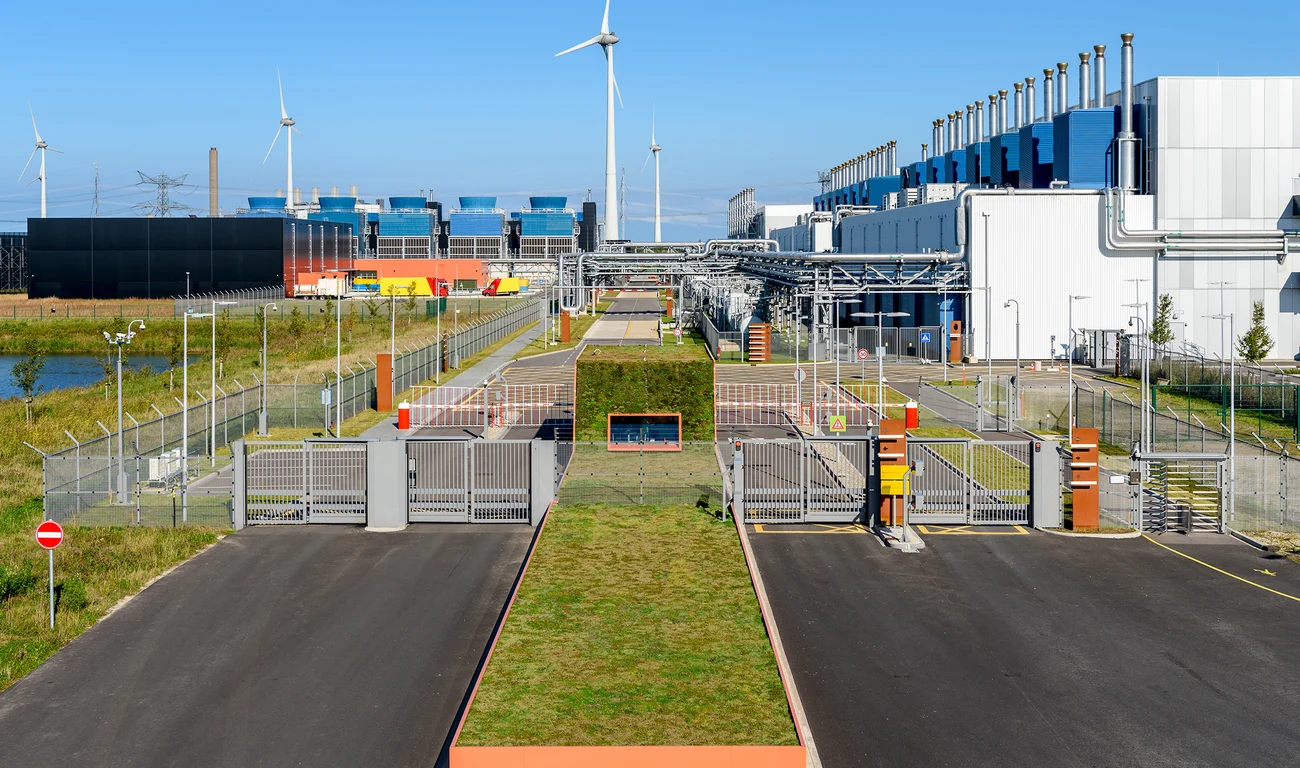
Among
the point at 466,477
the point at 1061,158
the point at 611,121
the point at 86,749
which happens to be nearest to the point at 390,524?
the point at 466,477

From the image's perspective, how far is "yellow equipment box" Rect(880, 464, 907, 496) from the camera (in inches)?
1066

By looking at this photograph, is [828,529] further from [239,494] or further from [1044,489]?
[239,494]

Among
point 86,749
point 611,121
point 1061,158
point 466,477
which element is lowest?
point 86,749

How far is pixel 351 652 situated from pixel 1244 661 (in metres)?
13.4

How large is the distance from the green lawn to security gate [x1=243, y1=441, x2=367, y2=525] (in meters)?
5.45

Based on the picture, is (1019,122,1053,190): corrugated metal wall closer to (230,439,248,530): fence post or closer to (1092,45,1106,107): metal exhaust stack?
(1092,45,1106,107): metal exhaust stack

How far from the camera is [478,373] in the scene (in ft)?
204

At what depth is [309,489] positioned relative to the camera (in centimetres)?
2822

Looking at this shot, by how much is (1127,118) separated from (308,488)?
178 feet

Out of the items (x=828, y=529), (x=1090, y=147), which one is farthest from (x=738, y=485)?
(x=1090, y=147)

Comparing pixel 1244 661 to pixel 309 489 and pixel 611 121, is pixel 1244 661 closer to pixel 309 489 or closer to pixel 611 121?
pixel 309 489

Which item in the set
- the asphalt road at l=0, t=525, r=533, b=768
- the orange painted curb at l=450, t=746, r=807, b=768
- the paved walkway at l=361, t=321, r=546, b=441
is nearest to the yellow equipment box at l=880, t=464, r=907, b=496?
the asphalt road at l=0, t=525, r=533, b=768

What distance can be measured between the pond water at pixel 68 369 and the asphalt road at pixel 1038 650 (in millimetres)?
56695

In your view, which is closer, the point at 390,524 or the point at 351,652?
the point at 351,652
